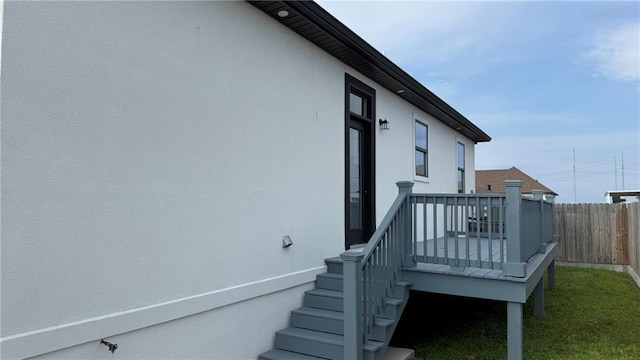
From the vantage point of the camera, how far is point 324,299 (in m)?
4.88

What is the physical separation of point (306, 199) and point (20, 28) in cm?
333

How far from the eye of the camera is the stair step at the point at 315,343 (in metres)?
4.07

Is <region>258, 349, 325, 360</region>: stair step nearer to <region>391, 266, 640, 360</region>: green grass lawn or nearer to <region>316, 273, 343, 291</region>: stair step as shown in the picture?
<region>316, 273, 343, 291</region>: stair step

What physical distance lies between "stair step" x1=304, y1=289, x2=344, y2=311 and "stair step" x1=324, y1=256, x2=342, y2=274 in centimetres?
38

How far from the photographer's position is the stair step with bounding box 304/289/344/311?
477 cm

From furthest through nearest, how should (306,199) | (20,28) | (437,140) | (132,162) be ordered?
(437,140) < (306,199) < (132,162) < (20,28)

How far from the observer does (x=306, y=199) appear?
5234 mm

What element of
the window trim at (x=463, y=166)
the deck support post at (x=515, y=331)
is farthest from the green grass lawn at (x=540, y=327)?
the window trim at (x=463, y=166)

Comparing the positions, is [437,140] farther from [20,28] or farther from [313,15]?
[20,28]

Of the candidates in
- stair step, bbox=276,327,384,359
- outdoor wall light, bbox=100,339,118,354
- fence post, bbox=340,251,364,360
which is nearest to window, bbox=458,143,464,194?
stair step, bbox=276,327,384,359

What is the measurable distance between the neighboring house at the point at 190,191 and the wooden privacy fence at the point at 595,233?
6757 mm

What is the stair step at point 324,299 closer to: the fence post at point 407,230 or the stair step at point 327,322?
the stair step at point 327,322

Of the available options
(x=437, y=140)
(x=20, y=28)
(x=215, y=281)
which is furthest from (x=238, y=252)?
(x=437, y=140)

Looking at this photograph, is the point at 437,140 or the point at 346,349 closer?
the point at 346,349
